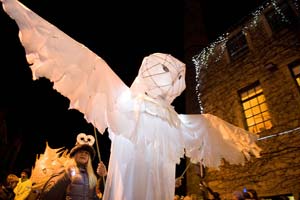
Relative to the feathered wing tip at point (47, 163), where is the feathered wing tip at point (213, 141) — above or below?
below

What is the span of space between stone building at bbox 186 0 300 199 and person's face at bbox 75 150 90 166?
436 cm

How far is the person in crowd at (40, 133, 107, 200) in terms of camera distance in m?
2.65

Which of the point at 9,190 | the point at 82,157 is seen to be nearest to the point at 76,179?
the point at 82,157

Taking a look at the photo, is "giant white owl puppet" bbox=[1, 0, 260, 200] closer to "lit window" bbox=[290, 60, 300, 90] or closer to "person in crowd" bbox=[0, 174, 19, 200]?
"person in crowd" bbox=[0, 174, 19, 200]

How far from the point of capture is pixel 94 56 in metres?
1.98

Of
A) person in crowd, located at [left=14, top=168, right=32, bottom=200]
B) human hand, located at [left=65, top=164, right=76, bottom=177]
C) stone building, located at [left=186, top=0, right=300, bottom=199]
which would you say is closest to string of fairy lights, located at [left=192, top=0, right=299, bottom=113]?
stone building, located at [left=186, top=0, right=300, bottom=199]

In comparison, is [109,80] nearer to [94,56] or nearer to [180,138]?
[94,56]

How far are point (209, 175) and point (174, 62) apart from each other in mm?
7376

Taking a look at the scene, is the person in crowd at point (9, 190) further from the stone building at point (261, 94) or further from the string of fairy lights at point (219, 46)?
the string of fairy lights at point (219, 46)

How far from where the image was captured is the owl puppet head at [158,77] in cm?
242

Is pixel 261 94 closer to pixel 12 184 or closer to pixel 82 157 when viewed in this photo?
pixel 82 157

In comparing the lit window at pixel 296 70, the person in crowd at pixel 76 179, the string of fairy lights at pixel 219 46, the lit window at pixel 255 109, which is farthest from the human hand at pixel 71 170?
the string of fairy lights at pixel 219 46

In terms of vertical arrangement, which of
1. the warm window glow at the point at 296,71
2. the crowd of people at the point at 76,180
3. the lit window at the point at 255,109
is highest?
the warm window glow at the point at 296,71

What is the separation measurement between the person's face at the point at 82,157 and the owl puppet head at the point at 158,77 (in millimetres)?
1315
